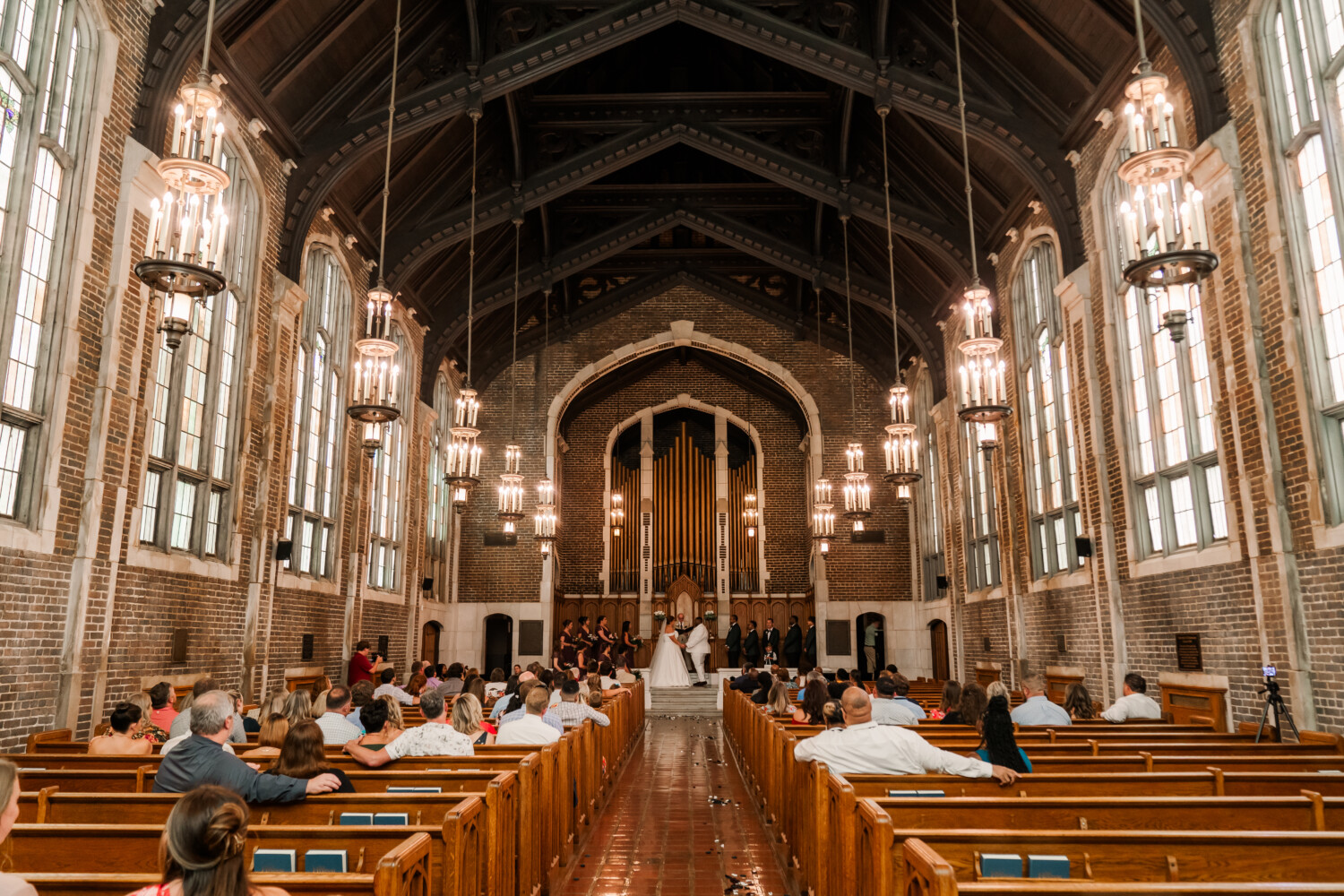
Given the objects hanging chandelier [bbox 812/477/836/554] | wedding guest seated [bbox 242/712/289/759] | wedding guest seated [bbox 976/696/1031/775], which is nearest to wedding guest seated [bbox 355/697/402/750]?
wedding guest seated [bbox 242/712/289/759]

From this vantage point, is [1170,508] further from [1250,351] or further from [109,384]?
[109,384]

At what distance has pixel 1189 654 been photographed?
32.4ft

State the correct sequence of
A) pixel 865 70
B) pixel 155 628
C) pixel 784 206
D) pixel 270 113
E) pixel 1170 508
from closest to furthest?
pixel 155 628
pixel 1170 508
pixel 270 113
pixel 865 70
pixel 784 206

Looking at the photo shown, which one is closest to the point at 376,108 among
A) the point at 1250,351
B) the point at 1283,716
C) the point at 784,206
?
the point at 784,206

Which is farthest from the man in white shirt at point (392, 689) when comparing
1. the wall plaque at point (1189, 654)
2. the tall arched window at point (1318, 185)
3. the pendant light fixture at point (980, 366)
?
the tall arched window at point (1318, 185)

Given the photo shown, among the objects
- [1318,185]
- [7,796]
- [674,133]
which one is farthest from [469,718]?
[674,133]

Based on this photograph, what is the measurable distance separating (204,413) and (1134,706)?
435 inches

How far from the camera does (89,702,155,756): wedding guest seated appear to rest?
645 cm

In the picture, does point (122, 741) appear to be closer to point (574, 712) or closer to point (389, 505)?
point (574, 712)

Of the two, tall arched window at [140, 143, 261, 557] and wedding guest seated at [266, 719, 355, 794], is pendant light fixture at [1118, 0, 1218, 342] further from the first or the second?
tall arched window at [140, 143, 261, 557]

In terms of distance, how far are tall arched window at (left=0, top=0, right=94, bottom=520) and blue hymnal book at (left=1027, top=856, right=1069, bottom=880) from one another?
8060 mm

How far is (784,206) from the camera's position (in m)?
19.9

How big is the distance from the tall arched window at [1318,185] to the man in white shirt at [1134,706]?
8.26 feet

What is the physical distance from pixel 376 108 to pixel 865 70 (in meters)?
6.97
